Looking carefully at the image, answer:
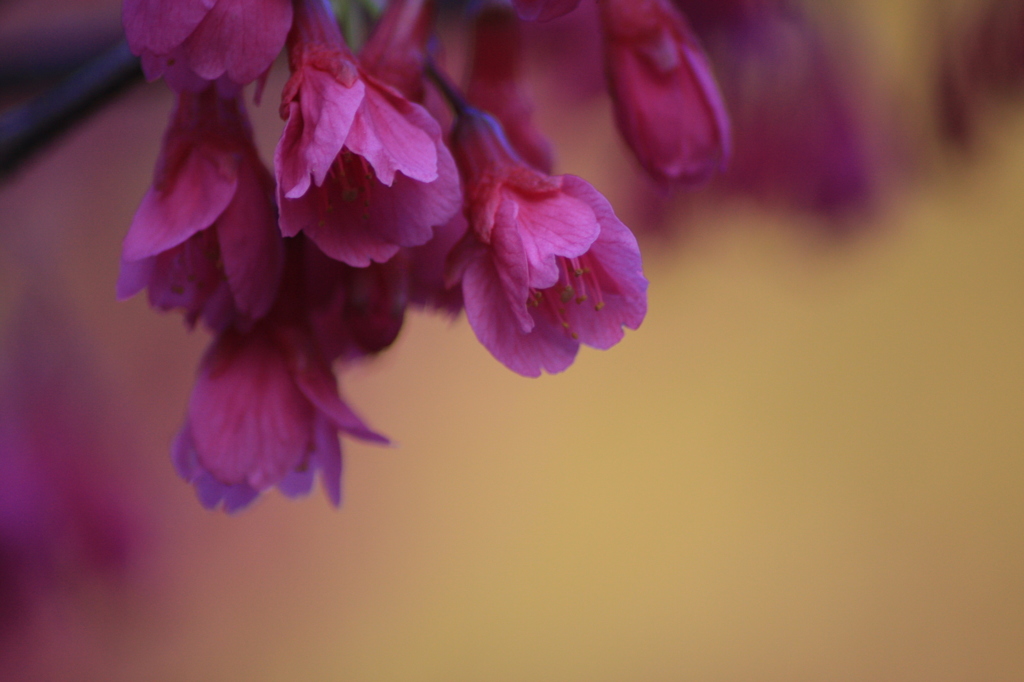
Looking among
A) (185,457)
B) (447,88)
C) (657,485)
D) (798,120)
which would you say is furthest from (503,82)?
(657,485)

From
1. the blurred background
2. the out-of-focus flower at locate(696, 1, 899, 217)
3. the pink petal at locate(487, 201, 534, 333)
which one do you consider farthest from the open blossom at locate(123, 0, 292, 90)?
the blurred background

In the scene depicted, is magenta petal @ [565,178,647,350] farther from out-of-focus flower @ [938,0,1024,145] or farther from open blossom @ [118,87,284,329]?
out-of-focus flower @ [938,0,1024,145]

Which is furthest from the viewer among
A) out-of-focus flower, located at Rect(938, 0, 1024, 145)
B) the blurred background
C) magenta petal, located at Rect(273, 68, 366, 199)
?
the blurred background

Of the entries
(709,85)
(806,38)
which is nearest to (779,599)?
(806,38)

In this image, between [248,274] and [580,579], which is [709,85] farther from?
[580,579]

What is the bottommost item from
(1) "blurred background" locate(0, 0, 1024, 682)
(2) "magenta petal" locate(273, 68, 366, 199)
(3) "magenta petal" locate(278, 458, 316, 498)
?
(1) "blurred background" locate(0, 0, 1024, 682)

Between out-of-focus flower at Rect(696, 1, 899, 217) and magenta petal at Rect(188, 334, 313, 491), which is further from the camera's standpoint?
out-of-focus flower at Rect(696, 1, 899, 217)

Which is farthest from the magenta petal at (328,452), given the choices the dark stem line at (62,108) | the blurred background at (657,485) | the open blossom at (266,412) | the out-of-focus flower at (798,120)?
the blurred background at (657,485)
